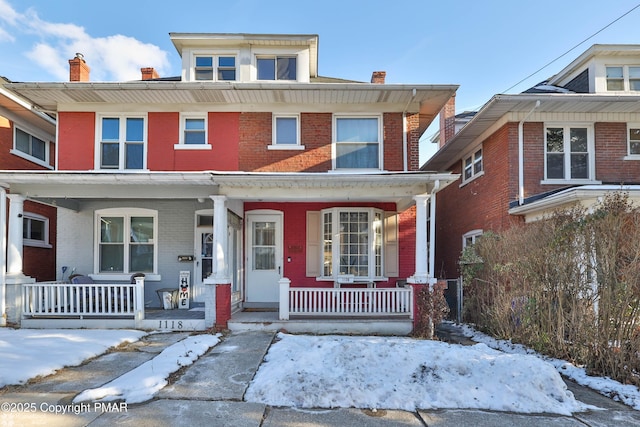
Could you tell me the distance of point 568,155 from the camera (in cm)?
941

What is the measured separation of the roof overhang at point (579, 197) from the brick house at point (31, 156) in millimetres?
12776

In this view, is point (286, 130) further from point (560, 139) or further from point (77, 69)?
point (560, 139)

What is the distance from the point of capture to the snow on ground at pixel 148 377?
167 inches

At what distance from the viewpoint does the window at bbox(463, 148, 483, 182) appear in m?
11.2

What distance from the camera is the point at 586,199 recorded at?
24.0ft

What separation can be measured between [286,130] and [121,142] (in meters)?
4.31

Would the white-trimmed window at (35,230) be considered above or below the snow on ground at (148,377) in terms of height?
above

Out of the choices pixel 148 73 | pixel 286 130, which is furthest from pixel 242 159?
pixel 148 73

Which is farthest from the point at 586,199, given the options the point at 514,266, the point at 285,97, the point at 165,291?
the point at 165,291

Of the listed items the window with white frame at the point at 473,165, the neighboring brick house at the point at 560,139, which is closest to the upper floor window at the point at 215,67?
the neighboring brick house at the point at 560,139

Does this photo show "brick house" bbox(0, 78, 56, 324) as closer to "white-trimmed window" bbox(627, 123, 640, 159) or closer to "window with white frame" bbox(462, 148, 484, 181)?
"window with white frame" bbox(462, 148, 484, 181)

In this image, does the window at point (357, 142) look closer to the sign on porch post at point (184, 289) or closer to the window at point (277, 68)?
the window at point (277, 68)

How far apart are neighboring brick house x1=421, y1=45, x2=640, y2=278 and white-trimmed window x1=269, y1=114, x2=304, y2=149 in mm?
4810

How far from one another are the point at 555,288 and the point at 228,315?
20.2ft
